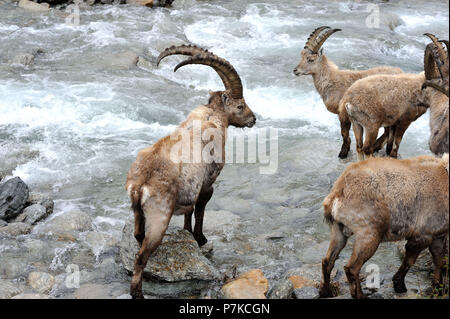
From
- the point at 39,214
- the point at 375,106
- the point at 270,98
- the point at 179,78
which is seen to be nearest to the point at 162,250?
the point at 39,214

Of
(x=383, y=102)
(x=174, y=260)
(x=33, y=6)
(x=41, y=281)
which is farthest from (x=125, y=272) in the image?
(x=33, y=6)

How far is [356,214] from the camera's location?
6242mm

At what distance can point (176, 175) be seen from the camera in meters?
7.05

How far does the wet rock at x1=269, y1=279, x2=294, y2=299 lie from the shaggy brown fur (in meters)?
4.41

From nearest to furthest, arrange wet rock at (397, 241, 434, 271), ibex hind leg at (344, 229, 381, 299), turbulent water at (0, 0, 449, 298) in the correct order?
1. ibex hind leg at (344, 229, 381, 299)
2. wet rock at (397, 241, 434, 271)
3. turbulent water at (0, 0, 449, 298)

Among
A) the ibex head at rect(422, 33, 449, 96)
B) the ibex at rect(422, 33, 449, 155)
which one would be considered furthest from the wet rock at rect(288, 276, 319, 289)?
the ibex head at rect(422, 33, 449, 96)

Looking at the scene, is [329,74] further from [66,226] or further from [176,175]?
[66,226]

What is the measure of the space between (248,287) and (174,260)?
41.4 inches

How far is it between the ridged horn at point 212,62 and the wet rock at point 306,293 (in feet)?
10.5

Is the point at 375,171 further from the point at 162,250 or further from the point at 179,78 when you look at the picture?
the point at 179,78

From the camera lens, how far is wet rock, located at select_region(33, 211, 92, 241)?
8.73m

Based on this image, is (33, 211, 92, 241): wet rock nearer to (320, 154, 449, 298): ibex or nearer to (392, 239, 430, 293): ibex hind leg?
(320, 154, 449, 298): ibex

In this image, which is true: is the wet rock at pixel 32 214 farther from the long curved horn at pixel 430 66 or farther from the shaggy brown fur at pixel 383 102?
the long curved horn at pixel 430 66
